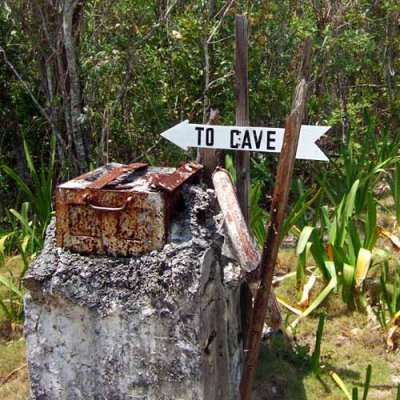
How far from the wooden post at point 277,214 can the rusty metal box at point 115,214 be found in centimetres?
37

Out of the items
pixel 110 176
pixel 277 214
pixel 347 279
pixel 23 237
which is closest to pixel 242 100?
pixel 110 176

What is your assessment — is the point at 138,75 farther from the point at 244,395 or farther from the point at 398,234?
the point at 244,395

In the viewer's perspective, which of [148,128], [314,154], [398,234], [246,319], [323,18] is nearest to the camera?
[314,154]

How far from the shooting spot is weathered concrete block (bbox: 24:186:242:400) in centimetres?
232

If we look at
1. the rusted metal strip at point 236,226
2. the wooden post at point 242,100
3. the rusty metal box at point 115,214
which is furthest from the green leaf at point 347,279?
the rusty metal box at point 115,214

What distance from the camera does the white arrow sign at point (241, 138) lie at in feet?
7.50

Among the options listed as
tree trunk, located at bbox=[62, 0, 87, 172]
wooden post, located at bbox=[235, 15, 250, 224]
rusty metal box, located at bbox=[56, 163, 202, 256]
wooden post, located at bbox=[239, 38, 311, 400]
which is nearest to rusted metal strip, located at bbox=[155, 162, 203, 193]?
rusty metal box, located at bbox=[56, 163, 202, 256]

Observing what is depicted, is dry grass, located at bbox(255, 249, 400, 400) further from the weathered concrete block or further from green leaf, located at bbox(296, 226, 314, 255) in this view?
the weathered concrete block

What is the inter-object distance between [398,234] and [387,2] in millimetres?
2232

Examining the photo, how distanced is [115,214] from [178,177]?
29cm

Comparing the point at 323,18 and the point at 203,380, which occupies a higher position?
the point at 323,18

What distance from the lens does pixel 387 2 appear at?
18.9ft

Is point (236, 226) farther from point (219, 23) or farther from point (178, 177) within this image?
point (219, 23)

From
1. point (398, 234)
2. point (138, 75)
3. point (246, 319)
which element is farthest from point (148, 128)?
point (246, 319)
